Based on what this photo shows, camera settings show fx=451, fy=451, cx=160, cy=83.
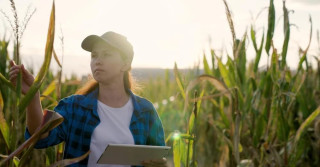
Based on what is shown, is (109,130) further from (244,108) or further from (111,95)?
(244,108)

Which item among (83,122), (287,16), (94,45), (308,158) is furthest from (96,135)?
(308,158)

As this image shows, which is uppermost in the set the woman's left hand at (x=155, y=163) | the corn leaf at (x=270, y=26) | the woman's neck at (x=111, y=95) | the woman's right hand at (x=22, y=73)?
the corn leaf at (x=270, y=26)

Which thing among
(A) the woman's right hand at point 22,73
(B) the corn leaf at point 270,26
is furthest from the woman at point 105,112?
(B) the corn leaf at point 270,26

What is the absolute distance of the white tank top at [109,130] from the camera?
1.46 m

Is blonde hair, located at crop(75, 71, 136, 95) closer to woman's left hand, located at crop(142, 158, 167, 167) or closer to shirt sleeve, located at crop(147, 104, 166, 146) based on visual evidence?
shirt sleeve, located at crop(147, 104, 166, 146)

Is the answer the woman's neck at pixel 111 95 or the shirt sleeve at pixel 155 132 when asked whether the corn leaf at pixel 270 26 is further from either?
the woman's neck at pixel 111 95

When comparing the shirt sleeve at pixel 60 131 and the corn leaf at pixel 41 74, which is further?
the shirt sleeve at pixel 60 131

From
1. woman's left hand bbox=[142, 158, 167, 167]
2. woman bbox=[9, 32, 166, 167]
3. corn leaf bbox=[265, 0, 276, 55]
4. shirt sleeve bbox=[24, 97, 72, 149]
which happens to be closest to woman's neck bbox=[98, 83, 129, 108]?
woman bbox=[9, 32, 166, 167]

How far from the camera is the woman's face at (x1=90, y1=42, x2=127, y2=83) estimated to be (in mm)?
1480

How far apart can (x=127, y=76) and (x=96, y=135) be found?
0.32m

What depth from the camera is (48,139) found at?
1.33m

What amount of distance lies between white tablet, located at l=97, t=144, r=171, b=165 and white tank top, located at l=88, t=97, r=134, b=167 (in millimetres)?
146

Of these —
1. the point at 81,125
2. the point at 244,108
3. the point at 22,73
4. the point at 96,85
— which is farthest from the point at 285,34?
the point at 22,73

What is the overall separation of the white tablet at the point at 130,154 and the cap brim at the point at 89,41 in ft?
1.37
